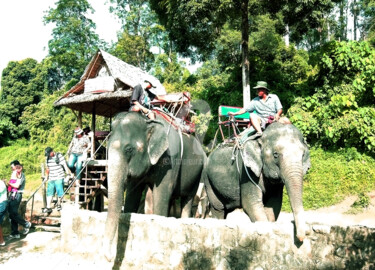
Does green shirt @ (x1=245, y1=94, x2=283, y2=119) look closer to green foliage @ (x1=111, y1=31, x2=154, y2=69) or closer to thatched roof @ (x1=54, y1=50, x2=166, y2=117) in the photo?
thatched roof @ (x1=54, y1=50, x2=166, y2=117)

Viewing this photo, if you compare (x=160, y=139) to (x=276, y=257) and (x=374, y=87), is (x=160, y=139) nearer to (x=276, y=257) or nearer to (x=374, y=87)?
(x=276, y=257)

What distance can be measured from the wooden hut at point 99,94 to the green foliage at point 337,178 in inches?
247

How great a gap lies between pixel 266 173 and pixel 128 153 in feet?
6.93

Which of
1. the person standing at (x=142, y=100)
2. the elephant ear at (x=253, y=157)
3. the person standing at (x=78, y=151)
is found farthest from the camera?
the person standing at (x=78, y=151)

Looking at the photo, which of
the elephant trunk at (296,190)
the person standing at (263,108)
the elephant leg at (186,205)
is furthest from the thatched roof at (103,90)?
the elephant trunk at (296,190)

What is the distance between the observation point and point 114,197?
478 centimetres

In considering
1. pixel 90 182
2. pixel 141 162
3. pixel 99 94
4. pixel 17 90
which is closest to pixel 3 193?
pixel 90 182

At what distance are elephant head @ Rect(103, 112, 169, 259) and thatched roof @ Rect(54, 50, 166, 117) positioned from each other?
4.77 m

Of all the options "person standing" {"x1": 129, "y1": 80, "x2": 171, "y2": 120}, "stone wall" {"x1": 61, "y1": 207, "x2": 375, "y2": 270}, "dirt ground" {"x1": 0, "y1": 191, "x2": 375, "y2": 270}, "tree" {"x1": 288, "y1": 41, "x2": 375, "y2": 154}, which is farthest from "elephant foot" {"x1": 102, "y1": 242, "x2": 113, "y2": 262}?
"tree" {"x1": 288, "y1": 41, "x2": 375, "y2": 154}

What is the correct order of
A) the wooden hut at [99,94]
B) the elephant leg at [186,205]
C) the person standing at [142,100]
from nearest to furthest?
the person standing at [142,100]
the elephant leg at [186,205]
the wooden hut at [99,94]

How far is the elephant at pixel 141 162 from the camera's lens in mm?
4844

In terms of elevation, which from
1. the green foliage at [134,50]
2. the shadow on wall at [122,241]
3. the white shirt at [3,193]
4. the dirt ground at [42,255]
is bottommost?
the dirt ground at [42,255]

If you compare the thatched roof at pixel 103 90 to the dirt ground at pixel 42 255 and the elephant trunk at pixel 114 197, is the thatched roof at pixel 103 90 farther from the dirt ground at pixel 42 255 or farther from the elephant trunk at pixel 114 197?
the elephant trunk at pixel 114 197

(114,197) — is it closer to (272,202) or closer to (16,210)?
(272,202)
